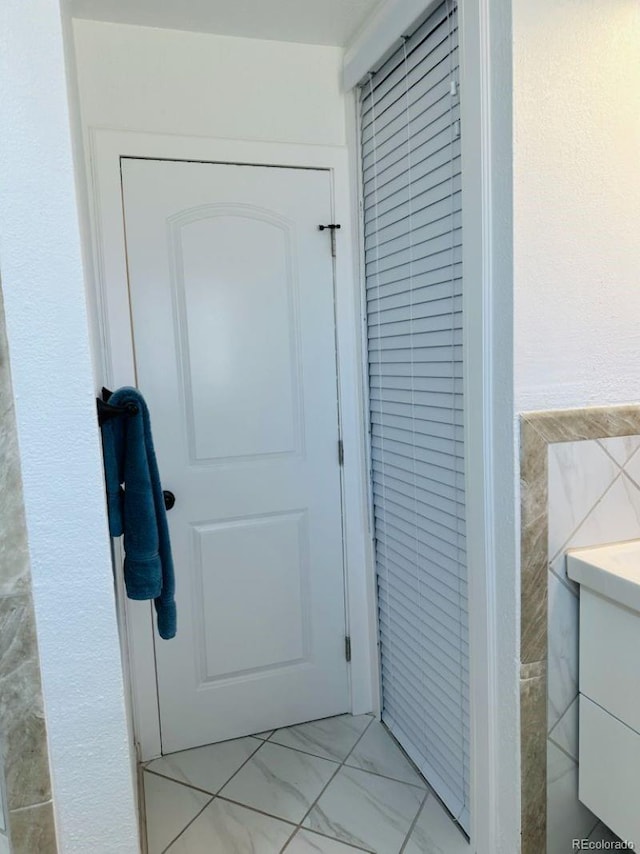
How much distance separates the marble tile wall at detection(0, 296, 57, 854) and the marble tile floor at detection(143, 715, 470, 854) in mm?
761

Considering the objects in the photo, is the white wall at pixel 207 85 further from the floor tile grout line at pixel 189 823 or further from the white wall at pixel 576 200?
the floor tile grout line at pixel 189 823

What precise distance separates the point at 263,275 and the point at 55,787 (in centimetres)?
150

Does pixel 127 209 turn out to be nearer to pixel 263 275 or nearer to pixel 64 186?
pixel 263 275

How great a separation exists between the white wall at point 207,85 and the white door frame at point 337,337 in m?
0.05

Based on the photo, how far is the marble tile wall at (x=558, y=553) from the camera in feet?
4.19

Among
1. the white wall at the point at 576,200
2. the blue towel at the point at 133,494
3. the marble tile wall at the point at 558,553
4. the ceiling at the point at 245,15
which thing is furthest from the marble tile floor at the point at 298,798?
the ceiling at the point at 245,15

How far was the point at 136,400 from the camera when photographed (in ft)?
4.16

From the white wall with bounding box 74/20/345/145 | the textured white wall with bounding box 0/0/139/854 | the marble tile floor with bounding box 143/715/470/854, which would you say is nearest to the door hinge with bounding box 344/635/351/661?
the marble tile floor with bounding box 143/715/470/854

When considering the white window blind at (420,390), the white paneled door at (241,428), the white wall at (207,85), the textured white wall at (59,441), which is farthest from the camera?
the white paneled door at (241,428)

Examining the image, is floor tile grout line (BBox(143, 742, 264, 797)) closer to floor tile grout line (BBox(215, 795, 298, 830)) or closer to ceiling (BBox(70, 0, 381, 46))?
floor tile grout line (BBox(215, 795, 298, 830))

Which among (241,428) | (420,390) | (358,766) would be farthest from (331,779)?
(420,390)

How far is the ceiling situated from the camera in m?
1.66

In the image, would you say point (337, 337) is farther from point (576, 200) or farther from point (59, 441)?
point (59, 441)

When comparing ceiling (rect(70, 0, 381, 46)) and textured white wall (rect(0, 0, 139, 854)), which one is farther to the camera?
Answer: ceiling (rect(70, 0, 381, 46))
